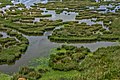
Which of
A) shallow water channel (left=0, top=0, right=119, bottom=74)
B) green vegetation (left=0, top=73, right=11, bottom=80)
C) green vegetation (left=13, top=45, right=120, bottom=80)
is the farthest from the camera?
shallow water channel (left=0, top=0, right=119, bottom=74)

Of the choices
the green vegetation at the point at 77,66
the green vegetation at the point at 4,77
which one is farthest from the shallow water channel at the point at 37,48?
the green vegetation at the point at 4,77

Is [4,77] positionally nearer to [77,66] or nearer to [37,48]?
[77,66]

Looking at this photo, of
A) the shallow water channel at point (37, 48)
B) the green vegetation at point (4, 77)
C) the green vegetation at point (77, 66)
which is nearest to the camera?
the green vegetation at point (77, 66)

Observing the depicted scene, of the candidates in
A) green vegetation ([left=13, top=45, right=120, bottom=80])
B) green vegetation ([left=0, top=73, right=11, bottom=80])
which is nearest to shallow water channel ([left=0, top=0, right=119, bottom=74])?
green vegetation ([left=13, top=45, right=120, bottom=80])

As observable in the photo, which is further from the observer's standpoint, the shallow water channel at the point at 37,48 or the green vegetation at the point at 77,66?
the shallow water channel at the point at 37,48

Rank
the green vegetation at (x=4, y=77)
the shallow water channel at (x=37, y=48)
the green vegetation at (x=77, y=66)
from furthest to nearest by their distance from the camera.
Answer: the shallow water channel at (x=37, y=48), the green vegetation at (x=4, y=77), the green vegetation at (x=77, y=66)

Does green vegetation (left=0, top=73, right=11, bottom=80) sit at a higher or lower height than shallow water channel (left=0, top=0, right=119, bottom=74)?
higher

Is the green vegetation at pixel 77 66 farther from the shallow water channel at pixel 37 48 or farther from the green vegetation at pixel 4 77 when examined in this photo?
the shallow water channel at pixel 37 48

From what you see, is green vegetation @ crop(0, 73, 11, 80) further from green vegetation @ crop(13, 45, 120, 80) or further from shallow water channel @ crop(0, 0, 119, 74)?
shallow water channel @ crop(0, 0, 119, 74)

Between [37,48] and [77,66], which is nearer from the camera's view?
[77,66]

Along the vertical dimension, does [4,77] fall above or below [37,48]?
above

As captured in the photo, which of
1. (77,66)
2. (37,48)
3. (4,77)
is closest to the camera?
(4,77)

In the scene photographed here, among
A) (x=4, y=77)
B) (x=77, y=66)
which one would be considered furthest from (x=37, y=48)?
(x=4, y=77)
